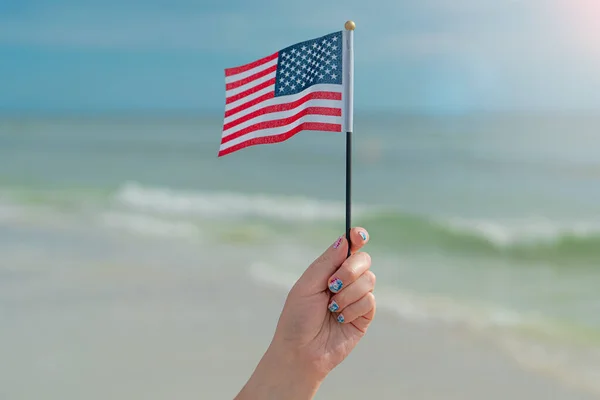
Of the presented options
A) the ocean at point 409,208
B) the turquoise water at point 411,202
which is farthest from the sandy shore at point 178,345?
the turquoise water at point 411,202

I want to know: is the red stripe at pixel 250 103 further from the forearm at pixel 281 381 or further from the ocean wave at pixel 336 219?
the ocean wave at pixel 336 219

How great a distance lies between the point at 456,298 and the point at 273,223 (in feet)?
16.3

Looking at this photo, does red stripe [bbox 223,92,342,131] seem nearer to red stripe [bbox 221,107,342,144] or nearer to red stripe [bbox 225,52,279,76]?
red stripe [bbox 221,107,342,144]

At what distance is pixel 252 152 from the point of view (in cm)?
2058

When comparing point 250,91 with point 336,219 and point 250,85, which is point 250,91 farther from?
point 336,219

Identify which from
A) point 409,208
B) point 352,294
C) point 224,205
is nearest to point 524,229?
point 409,208

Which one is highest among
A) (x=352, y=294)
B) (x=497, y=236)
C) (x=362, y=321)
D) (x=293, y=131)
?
(x=293, y=131)

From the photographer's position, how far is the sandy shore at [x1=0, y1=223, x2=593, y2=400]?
16.2ft

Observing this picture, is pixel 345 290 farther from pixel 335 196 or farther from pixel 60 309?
pixel 335 196

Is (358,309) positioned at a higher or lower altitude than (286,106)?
lower

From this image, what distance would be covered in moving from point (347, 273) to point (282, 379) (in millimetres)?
443

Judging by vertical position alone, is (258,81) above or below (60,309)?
above

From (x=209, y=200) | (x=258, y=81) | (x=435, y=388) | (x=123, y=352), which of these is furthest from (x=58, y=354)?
(x=209, y=200)

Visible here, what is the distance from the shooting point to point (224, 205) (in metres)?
13.2
